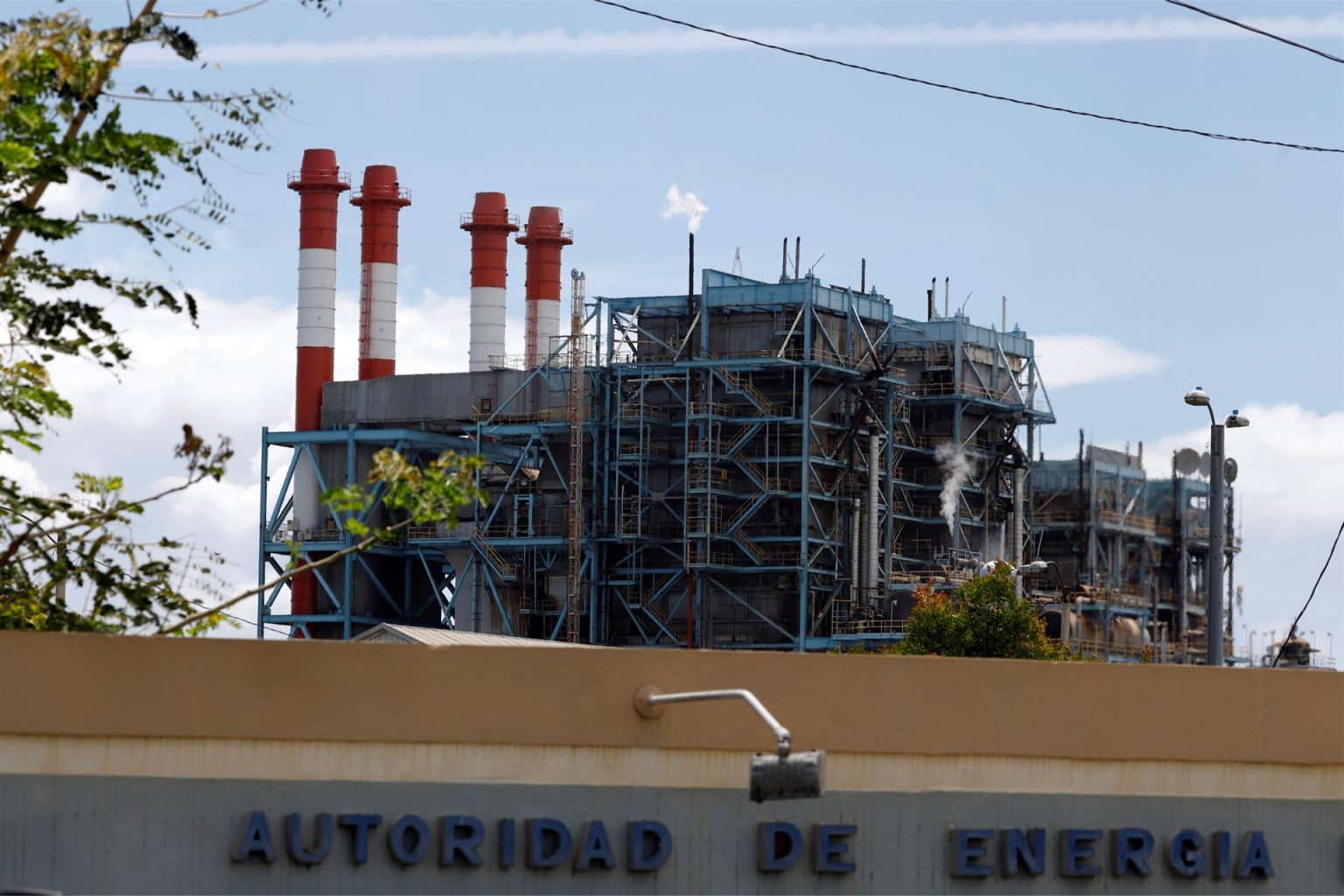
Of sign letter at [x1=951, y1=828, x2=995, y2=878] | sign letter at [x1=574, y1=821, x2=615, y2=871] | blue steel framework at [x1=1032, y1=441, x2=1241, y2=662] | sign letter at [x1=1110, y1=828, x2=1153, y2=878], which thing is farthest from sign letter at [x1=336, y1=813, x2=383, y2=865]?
blue steel framework at [x1=1032, y1=441, x2=1241, y2=662]

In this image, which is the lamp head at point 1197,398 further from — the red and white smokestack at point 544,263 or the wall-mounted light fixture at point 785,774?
the red and white smokestack at point 544,263

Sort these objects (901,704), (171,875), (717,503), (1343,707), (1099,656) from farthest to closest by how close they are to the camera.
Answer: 1. (1099,656)
2. (717,503)
3. (1343,707)
4. (901,704)
5. (171,875)

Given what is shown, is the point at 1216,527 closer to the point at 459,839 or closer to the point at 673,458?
the point at 459,839

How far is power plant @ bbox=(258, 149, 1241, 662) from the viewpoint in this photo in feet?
264

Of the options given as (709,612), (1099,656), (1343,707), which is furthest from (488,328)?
(1343,707)

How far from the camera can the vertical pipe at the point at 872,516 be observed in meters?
80.7

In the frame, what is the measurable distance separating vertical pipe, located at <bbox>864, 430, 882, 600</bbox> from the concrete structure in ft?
198

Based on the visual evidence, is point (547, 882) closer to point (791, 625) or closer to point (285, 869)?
point (285, 869)

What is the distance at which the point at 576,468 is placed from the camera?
8162cm

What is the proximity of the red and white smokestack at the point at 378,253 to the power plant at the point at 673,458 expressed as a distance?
3.8 inches

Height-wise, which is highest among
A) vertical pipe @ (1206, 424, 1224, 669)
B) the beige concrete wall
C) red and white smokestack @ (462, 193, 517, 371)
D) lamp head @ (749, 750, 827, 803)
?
red and white smokestack @ (462, 193, 517, 371)

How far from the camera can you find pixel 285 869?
58.7 ft

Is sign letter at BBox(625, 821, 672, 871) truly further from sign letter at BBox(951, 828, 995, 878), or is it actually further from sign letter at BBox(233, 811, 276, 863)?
sign letter at BBox(233, 811, 276, 863)

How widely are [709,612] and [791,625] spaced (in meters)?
3.13
